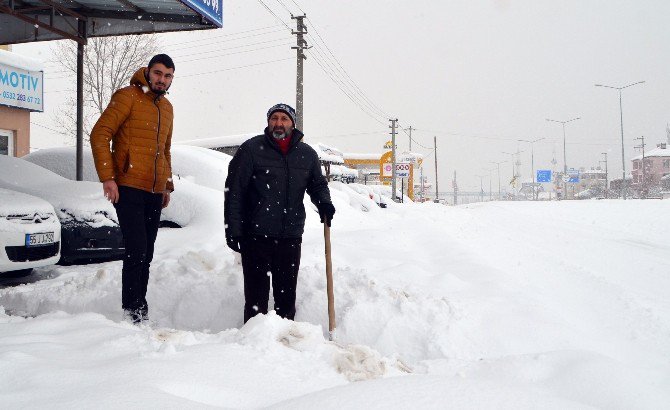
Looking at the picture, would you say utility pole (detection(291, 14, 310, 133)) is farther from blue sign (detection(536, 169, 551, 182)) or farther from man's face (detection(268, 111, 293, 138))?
blue sign (detection(536, 169, 551, 182))

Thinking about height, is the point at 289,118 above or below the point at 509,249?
above

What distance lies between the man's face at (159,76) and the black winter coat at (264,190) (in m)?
0.69

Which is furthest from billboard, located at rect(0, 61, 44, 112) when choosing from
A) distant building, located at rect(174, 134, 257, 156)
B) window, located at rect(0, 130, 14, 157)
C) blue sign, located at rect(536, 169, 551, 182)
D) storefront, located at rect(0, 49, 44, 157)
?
blue sign, located at rect(536, 169, 551, 182)

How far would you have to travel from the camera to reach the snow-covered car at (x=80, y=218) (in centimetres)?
546

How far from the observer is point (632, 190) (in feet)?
216

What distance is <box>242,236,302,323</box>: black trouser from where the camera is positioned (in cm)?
333

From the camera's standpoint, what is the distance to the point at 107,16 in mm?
7906

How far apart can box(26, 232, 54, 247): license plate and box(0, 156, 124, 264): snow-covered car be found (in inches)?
17.9

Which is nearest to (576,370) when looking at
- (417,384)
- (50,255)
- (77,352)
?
(417,384)

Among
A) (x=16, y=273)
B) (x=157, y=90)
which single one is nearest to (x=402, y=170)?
(x=16, y=273)

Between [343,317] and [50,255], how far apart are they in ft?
11.1

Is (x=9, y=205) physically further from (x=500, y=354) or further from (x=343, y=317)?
(x=500, y=354)

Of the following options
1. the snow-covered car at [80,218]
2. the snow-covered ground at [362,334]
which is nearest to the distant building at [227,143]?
the snow-covered ground at [362,334]

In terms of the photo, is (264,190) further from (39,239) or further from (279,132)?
(39,239)
